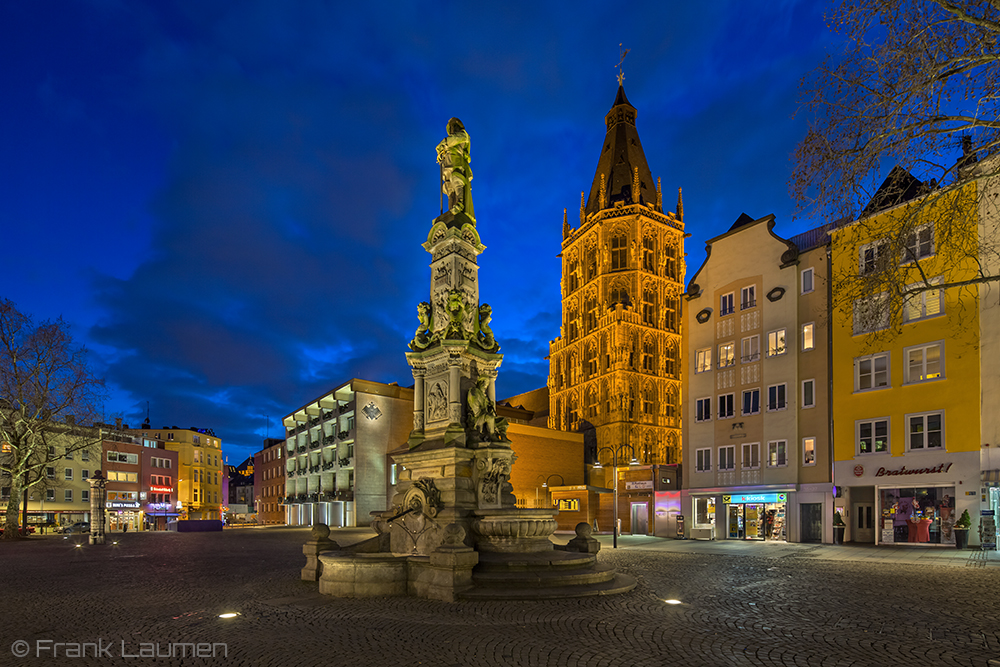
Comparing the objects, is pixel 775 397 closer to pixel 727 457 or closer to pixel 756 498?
pixel 727 457

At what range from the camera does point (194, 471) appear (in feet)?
309

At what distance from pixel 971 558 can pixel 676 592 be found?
46.3ft

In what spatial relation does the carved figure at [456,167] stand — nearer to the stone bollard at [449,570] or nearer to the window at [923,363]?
the stone bollard at [449,570]

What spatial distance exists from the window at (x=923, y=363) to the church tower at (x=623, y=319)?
151 ft

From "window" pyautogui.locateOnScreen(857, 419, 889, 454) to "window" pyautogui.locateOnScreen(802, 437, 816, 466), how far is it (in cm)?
220

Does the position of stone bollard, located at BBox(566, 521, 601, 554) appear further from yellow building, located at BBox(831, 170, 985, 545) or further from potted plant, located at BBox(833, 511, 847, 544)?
potted plant, located at BBox(833, 511, 847, 544)

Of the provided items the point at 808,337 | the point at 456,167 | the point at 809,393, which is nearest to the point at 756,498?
Answer: the point at 809,393

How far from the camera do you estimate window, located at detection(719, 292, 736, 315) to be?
119 feet

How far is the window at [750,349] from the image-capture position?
34281 millimetres

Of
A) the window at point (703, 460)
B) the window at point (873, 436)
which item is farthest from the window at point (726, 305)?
the window at point (873, 436)

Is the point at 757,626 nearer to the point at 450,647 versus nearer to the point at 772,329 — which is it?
the point at 450,647

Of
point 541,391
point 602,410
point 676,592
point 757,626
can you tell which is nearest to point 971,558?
point 676,592

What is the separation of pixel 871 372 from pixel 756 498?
332 inches

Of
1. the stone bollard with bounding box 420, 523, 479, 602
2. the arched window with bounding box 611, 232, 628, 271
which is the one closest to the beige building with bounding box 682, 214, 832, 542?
the stone bollard with bounding box 420, 523, 479, 602
